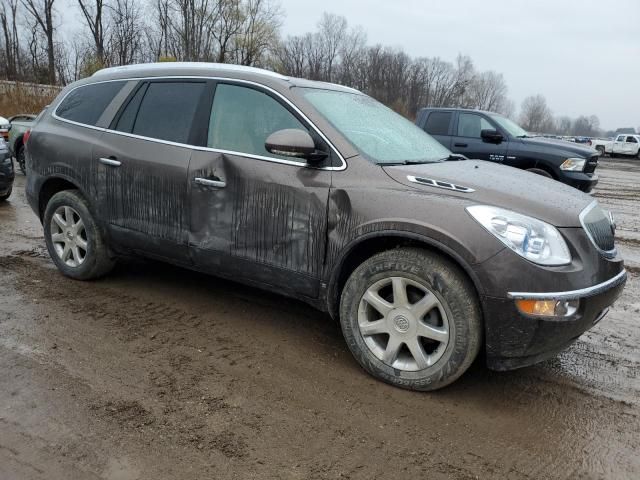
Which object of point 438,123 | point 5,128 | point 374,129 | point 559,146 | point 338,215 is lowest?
point 5,128

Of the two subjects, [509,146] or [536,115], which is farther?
[536,115]

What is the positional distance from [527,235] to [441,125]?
27.5 ft

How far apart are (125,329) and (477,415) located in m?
2.46

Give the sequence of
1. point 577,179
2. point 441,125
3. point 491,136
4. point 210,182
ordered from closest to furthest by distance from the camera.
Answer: point 210,182 < point 577,179 < point 491,136 < point 441,125

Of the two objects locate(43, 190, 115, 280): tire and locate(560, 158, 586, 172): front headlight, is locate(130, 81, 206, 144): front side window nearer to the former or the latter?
locate(43, 190, 115, 280): tire

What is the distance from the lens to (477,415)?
284 centimetres

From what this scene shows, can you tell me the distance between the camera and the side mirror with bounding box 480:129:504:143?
953 centimetres

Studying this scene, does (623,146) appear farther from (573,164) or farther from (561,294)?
(561,294)

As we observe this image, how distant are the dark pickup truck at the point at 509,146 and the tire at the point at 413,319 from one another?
736cm

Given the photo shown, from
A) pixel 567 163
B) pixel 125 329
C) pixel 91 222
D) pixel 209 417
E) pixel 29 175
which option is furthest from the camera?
pixel 567 163

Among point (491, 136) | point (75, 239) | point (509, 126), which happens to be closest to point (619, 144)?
point (509, 126)

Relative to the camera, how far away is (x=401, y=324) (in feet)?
9.79

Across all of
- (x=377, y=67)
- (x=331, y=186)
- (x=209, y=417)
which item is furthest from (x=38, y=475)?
(x=377, y=67)

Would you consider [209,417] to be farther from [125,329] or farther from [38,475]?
[125,329]
